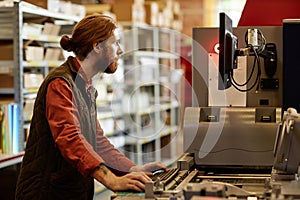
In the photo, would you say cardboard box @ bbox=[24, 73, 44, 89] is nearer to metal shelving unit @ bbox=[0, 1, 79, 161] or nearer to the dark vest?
metal shelving unit @ bbox=[0, 1, 79, 161]

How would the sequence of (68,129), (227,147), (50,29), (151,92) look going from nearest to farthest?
(68,129) → (227,147) → (50,29) → (151,92)

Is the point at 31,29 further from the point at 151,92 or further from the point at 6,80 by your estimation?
the point at 151,92

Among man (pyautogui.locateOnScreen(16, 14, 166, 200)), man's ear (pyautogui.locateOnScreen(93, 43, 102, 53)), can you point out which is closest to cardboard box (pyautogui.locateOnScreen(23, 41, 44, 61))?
man (pyautogui.locateOnScreen(16, 14, 166, 200))

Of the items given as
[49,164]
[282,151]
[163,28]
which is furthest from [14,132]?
[163,28]

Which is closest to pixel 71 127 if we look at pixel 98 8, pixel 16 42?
pixel 16 42

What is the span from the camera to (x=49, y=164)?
238cm

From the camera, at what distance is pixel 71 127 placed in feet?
7.30

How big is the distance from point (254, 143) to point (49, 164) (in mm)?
915

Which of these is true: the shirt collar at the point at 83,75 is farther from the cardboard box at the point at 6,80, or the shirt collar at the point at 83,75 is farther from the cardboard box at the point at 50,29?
the cardboard box at the point at 50,29

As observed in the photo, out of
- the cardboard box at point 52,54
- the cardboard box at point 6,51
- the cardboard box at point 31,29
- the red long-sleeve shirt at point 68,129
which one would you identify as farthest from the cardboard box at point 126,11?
the red long-sleeve shirt at point 68,129

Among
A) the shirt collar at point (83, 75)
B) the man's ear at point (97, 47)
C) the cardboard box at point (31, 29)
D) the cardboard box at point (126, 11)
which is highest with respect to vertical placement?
the cardboard box at point (126, 11)

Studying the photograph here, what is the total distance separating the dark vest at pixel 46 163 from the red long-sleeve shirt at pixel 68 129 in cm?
5

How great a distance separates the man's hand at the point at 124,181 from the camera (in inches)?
80.2

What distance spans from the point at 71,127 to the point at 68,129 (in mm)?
15
